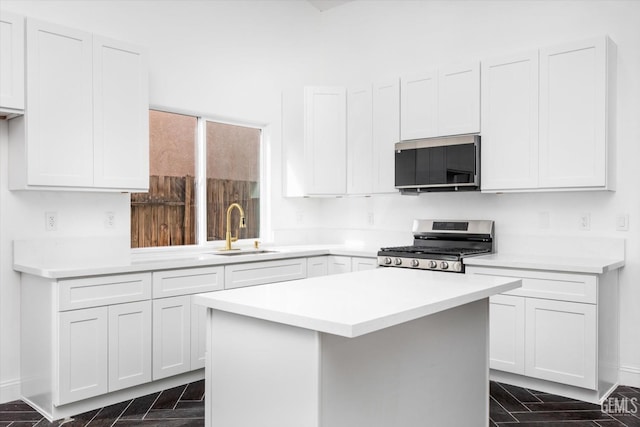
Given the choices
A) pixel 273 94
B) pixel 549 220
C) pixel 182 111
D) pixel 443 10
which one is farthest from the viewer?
pixel 273 94

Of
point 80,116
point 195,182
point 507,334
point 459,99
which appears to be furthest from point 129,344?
point 459,99

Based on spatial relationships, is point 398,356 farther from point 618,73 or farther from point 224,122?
point 224,122

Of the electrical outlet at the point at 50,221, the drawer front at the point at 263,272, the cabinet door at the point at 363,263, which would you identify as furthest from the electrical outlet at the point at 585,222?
the electrical outlet at the point at 50,221

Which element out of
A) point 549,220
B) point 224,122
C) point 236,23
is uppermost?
point 236,23

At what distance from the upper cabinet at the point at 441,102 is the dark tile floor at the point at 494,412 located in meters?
2.09

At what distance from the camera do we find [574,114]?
3.63 metres

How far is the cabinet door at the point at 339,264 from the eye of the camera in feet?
15.6

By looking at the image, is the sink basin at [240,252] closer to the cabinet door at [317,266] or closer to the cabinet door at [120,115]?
the cabinet door at [317,266]

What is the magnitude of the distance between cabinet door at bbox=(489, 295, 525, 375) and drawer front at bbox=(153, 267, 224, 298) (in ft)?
6.88

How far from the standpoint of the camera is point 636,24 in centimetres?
373

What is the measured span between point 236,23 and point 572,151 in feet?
10.7

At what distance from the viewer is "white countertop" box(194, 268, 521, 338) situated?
1.69 m

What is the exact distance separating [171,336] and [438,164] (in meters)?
2.53

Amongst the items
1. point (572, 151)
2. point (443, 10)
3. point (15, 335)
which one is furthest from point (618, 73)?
point (15, 335)
